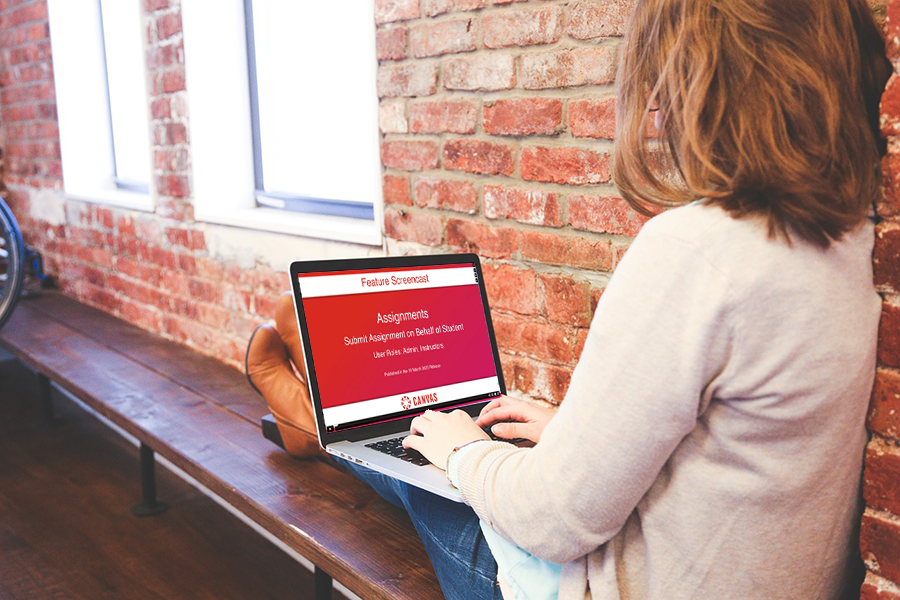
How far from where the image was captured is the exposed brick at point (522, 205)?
1.56 meters

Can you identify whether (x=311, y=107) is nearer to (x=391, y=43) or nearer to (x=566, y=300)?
(x=391, y=43)

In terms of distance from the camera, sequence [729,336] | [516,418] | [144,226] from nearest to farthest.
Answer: [729,336]
[516,418]
[144,226]

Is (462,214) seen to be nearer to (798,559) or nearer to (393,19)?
(393,19)

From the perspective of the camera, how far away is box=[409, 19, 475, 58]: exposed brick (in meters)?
1.67

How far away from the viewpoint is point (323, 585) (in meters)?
1.61

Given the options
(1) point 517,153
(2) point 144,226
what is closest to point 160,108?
(2) point 144,226

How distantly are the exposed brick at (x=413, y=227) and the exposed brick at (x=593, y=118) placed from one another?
465 millimetres

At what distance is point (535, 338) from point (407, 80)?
679 mm

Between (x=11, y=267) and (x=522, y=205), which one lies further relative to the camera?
(x=11, y=267)

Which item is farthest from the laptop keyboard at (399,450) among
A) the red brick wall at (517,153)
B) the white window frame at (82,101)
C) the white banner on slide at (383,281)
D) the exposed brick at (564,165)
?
Result: the white window frame at (82,101)

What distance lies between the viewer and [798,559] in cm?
87

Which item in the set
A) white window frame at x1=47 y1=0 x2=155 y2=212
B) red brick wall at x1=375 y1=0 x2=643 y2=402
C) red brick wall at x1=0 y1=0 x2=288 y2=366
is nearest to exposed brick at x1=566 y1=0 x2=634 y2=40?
red brick wall at x1=375 y1=0 x2=643 y2=402

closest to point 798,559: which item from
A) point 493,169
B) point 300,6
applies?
point 493,169

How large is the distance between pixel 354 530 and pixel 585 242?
26.6 inches
